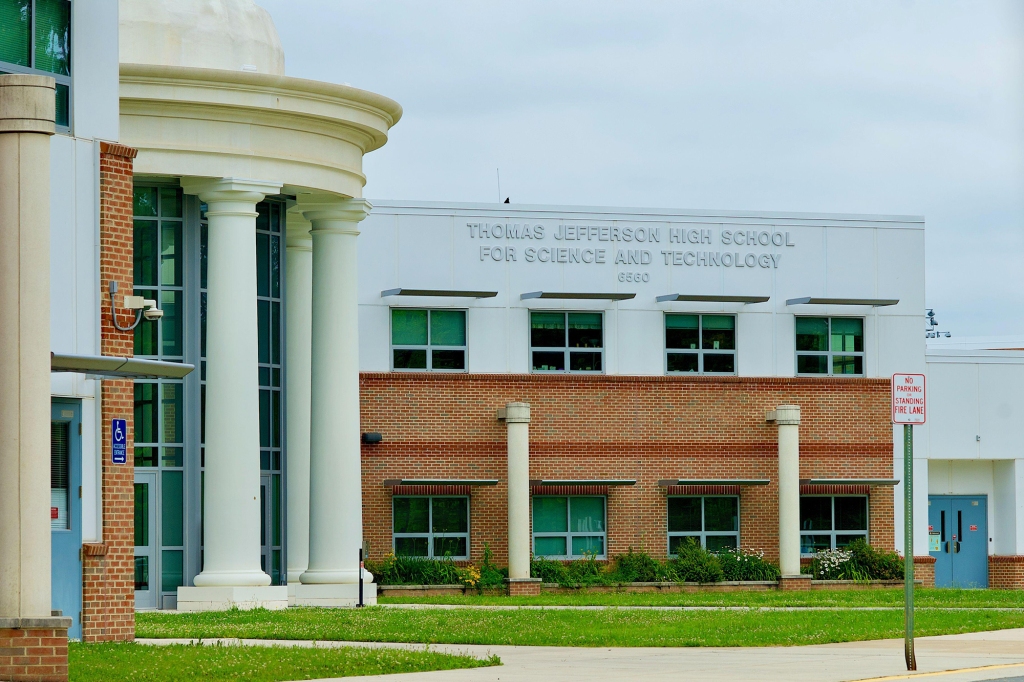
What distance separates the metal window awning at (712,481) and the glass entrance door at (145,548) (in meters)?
12.9

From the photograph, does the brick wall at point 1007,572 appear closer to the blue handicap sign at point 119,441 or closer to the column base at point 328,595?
the column base at point 328,595

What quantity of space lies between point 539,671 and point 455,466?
20003 mm

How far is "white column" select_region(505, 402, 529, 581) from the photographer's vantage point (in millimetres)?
34719

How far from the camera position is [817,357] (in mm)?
39344

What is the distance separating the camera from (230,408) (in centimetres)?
2814

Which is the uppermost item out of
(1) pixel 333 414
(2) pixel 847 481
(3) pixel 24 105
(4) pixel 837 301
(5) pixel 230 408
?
(3) pixel 24 105

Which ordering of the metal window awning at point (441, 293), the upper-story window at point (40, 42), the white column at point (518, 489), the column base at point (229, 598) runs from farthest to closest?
the metal window awning at point (441, 293) → the white column at point (518, 489) → the column base at point (229, 598) → the upper-story window at point (40, 42)

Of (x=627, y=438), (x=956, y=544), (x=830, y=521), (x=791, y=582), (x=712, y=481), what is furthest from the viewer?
(x=956, y=544)

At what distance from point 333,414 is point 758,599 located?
30.2 feet

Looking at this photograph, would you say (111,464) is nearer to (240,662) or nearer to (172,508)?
(240,662)

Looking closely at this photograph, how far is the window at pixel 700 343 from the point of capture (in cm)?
3831

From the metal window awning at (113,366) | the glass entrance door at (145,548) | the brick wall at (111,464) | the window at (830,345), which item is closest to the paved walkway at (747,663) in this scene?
the brick wall at (111,464)

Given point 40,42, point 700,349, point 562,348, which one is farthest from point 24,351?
point 700,349

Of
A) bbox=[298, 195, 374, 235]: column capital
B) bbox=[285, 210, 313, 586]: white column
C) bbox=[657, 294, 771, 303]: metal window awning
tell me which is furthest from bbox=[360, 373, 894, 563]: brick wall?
bbox=[298, 195, 374, 235]: column capital
